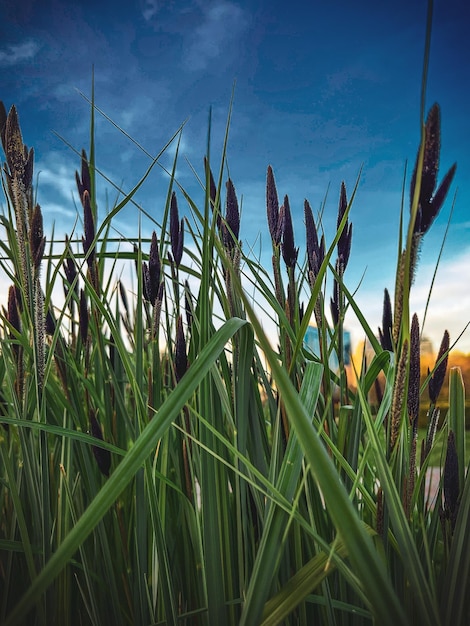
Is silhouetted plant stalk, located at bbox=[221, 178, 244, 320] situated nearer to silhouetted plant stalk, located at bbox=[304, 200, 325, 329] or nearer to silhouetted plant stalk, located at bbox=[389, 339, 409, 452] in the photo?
silhouetted plant stalk, located at bbox=[304, 200, 325, 329]

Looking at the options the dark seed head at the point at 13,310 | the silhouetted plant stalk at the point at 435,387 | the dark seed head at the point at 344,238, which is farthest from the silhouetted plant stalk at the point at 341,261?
the dark seed head at the point at 13,310

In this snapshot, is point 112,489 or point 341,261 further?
point 341,261

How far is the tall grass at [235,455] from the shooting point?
1.14 feet

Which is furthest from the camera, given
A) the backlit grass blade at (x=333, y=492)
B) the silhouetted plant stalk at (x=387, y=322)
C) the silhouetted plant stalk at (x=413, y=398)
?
the silhouetted plant stalk at (x=387, y=322)

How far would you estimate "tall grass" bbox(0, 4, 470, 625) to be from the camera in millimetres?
347

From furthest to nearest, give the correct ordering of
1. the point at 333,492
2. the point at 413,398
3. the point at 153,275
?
the point at 153,275
the point at 413,398
the point at 333,492

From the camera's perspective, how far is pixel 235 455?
20.3 inches

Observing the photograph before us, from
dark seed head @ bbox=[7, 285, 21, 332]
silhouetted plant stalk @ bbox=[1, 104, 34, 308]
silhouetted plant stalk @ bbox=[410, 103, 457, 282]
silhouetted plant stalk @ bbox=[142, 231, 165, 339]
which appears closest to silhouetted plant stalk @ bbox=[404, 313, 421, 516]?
silhouetted plant stalk @ bbox=[410, 103, 457, 282]

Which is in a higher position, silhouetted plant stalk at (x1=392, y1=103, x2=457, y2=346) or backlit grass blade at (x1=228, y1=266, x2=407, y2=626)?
silhouetted plant stalk at (x1=392, y1=103, x2=457, y2=346)

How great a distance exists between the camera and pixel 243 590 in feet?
1.77

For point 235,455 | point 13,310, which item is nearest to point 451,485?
point 235,455

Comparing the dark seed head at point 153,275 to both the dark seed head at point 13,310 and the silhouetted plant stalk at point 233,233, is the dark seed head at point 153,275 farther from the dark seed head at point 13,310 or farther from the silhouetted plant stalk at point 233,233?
the dark seed head at point 13,310

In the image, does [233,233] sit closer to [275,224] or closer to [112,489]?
[275,224]

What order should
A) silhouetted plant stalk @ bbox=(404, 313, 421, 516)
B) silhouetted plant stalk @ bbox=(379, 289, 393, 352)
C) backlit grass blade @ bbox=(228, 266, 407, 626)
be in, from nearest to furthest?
backlit grass blade @ bbox=(228, 266, 407, 626)
silhouetted plant stalk @ bbox=(404, 313, 421, 516)
silhouetted plant stalk @ bbox=(379, 289, 393, 352)
